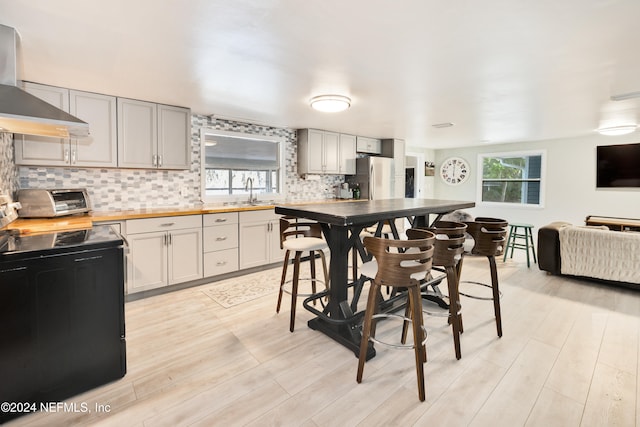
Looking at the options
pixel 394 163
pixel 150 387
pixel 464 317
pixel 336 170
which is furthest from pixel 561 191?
pixel 150 387

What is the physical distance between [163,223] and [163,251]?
30cm

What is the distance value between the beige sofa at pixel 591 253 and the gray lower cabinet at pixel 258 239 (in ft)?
11.7

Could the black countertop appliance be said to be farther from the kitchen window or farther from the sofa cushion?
the sofa cushion

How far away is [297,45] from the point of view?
204cm

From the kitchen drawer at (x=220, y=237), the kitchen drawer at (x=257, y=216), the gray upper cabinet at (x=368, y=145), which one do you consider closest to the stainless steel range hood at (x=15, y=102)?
the kitchen drawer at (x=220, y=237)

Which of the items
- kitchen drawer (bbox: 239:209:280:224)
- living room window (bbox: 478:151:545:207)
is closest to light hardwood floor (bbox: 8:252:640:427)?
kitchen drawer (bbox: 239:209:280:224)

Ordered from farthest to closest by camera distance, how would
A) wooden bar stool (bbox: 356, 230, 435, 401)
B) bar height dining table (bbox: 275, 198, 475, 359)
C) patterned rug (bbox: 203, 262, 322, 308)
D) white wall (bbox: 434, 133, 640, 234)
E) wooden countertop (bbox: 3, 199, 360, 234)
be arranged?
1. white wall (bbox: 434, 133, 640, 234)
2. patterned rug (bbox: 203, 262, 322, 308)
3. wooden countertop (bbox: 3, 199, 360, 234)
4. bar height dining table (bbox: 275, 198, 475, 359)
5. wooden bar stool (bbox: 356, 230, 435, 401)

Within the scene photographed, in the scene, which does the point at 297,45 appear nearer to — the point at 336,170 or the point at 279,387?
the point at 279,387

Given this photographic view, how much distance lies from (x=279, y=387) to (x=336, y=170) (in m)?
4.03

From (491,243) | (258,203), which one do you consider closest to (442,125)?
(491,243)

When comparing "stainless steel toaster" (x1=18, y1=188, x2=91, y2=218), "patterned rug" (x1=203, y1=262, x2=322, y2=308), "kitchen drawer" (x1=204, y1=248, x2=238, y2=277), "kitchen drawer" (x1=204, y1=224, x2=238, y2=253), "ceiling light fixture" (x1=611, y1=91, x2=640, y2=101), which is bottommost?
"patterned rug" (x1=203, y1=262, x2=322, y2=308)

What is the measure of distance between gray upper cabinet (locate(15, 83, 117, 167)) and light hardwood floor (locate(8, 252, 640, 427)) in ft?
5.29

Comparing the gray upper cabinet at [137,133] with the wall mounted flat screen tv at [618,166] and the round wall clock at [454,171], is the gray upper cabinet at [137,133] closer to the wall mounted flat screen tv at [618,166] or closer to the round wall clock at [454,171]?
the round wall clock at [454,171]

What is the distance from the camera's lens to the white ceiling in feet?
5.40
